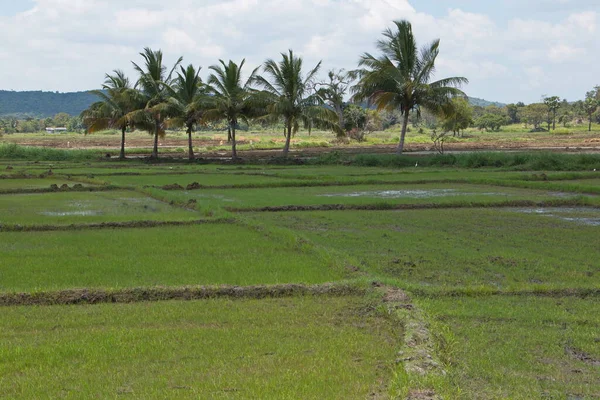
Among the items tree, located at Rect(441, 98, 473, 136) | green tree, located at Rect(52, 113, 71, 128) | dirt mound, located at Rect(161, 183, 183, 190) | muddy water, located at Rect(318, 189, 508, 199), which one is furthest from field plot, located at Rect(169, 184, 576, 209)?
green tree, located at Rect(52, 113, 71, 128)

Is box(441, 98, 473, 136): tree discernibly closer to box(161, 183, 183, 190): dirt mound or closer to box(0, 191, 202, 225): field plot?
box(161, 183, 183, 190): dirt mound

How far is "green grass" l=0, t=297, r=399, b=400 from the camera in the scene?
164 inches

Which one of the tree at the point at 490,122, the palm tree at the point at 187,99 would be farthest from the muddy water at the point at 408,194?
the tree at the point at 490,122

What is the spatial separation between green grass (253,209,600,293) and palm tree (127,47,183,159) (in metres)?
21.2

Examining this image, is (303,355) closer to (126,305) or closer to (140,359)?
(140,359)

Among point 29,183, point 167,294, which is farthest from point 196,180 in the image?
point 167,294

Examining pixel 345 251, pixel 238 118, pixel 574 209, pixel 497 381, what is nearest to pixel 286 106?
pixel 238 118

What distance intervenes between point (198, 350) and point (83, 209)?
408 inches

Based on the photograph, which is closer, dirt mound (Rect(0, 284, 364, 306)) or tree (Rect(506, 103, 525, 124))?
dirt mound (Rect(0, 284, 364, 306))

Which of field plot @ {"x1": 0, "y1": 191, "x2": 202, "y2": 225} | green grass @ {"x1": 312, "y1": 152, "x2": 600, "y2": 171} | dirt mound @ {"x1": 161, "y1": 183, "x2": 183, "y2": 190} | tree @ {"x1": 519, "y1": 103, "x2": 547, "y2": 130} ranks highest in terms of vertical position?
tree @ {"x1": 519, "y1": 103, "x2": 547, "y2": 130}

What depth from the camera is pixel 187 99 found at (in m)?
33.0

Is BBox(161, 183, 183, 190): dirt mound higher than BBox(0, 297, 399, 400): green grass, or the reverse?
BBox(0, 297, 399, 400): green grass

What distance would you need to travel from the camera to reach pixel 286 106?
98.1 ft

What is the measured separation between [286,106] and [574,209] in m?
18.1
